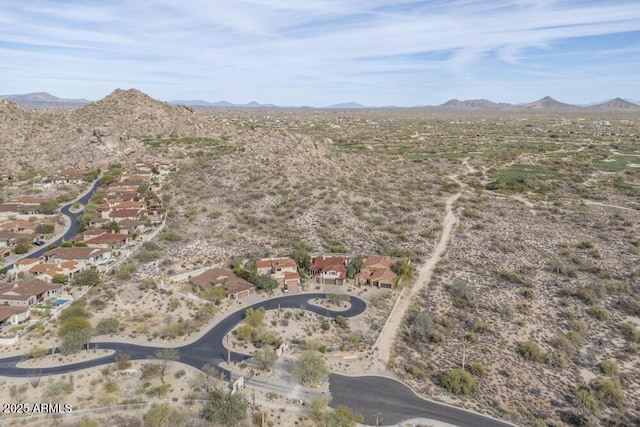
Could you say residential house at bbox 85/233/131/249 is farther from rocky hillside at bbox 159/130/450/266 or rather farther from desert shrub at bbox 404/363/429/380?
desert shrub at bbox 404/363/429/380

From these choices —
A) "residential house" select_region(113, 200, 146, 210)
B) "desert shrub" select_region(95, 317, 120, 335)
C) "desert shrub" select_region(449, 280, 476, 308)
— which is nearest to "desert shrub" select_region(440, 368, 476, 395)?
"desert shrub" select_region(449, 280, 476, 308)

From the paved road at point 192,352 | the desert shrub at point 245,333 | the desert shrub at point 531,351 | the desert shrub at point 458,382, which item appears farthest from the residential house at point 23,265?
the desert shrub at point 531,351

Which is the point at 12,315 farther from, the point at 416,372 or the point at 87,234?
the point at 416,372

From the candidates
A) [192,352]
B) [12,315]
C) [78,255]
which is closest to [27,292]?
[12,315]

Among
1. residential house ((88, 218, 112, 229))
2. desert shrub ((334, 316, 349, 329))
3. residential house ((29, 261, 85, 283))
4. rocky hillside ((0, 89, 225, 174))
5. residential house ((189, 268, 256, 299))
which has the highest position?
rocky hillside ((0, 89, 225, 174))

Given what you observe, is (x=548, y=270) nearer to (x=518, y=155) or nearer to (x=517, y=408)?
(x=517, y=408)

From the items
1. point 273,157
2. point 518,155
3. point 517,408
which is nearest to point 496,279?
point 517,408

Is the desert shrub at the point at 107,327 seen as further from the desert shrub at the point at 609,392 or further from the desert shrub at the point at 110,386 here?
the desert shrub at the point at 609,392
